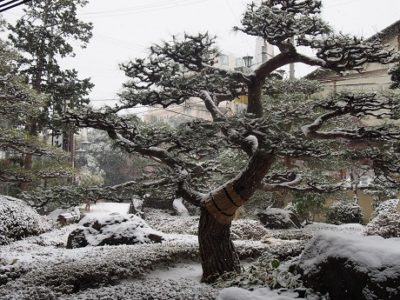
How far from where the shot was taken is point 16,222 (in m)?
9.65

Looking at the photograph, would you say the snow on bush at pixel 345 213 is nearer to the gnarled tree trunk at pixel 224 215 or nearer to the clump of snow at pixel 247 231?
the clump of snow at pixel 247 231

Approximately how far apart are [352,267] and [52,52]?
1208 centimetres

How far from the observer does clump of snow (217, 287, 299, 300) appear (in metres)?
3.51

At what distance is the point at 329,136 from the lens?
5.73 metres

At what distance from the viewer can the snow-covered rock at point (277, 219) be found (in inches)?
512

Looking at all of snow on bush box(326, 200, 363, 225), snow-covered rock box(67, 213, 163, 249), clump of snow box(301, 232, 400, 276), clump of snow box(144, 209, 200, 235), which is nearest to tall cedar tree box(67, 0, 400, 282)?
clump of snow box(301, 232, 400, 276)

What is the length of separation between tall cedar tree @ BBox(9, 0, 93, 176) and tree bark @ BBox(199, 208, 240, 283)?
8.30 metres

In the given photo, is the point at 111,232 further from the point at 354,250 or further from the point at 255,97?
the point at 354,250

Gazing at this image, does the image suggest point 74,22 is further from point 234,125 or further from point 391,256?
point 391,256

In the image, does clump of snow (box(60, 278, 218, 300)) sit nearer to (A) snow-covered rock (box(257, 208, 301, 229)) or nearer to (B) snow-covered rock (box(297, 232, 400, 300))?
(B) snow-covered rock (box(297, 232, 400, 300))

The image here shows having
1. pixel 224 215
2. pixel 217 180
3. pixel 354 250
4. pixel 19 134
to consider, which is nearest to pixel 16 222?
pixel 19 134

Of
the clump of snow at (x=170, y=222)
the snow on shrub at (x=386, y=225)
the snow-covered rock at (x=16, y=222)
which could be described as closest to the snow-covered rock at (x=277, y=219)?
the clump of snow at (x=170, y=222)

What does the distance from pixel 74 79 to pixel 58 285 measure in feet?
29.5

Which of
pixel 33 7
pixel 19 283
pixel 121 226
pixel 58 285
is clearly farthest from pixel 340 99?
pixel 33 7
